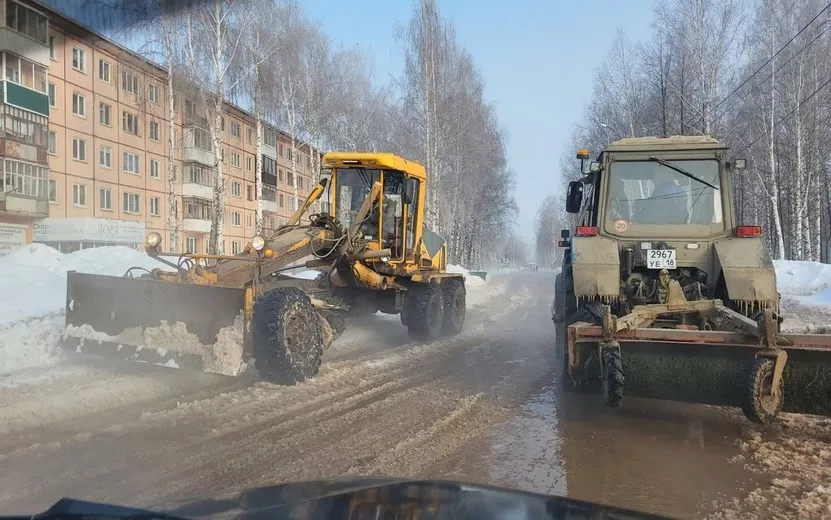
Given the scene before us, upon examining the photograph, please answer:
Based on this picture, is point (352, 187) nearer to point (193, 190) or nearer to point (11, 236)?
point (11, 236)

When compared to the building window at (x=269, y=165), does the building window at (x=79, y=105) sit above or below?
above

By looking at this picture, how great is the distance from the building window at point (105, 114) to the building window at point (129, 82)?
2135mm

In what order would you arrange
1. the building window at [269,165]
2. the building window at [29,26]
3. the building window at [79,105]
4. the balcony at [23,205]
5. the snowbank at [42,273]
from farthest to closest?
the building window at [269,165], the building window at [79,105], the balcony at [23,205], the snowbank at [42,273], the building window at [29,26]

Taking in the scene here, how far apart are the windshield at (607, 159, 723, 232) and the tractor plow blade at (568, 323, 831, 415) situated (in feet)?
5.89

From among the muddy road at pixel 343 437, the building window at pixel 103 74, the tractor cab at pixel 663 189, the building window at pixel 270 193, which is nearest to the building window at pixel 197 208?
the building window at pixel 270 193

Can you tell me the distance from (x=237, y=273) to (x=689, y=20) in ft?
81.8

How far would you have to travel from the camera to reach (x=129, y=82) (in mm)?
28203

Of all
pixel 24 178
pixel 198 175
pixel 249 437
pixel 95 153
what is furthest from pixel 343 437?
pixel 198 175

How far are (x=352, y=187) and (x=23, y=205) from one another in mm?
26270

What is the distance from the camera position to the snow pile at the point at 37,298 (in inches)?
271

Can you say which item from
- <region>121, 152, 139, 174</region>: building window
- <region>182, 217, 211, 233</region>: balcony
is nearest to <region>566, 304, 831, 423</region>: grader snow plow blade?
<region>121, 152, 139, 174</region>: building window

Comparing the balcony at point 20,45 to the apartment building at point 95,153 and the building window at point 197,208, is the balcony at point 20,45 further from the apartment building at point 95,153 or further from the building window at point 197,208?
the building window at point 197,208

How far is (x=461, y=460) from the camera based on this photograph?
13.7 ft

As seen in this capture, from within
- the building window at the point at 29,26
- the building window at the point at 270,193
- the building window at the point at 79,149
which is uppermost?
the building window at the point at 79,149
